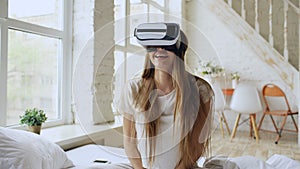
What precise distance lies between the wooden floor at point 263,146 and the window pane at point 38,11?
5.52 feet

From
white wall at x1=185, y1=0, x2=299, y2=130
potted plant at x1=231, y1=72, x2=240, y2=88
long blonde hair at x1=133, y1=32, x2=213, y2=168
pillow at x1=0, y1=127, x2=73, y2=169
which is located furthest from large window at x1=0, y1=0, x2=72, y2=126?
potted plant at x1=231, y1=72, x2=240, y2=88

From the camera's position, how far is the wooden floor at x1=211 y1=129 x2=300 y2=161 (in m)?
2.77

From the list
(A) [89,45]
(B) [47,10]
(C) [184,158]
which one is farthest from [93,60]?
(B) [47,10]

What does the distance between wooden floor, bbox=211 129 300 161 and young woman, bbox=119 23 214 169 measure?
77.2 inches

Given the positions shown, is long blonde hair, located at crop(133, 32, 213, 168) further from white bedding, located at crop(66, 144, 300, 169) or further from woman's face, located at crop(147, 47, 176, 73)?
white bedding, located at crop(66, 144, 300, 169)

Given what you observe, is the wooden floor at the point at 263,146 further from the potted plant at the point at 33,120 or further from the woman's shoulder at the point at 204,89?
the woman's shoulder at the point at 204,89

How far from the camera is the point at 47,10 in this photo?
1.99 meters

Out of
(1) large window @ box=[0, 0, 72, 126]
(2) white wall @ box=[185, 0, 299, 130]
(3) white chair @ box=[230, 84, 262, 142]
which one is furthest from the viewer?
(2) white wall @ box=[185, 0, 299, 130]

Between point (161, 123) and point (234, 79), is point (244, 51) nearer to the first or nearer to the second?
point (234, 79)

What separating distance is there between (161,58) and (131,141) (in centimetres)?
21

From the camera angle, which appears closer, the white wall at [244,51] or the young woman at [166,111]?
the young woman at [166,111]

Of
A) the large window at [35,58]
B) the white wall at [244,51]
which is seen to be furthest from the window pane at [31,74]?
the white wall at [244,51]

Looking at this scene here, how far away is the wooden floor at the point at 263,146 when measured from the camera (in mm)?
2770

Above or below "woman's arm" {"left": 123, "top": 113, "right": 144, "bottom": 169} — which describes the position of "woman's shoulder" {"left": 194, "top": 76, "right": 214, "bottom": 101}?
above
